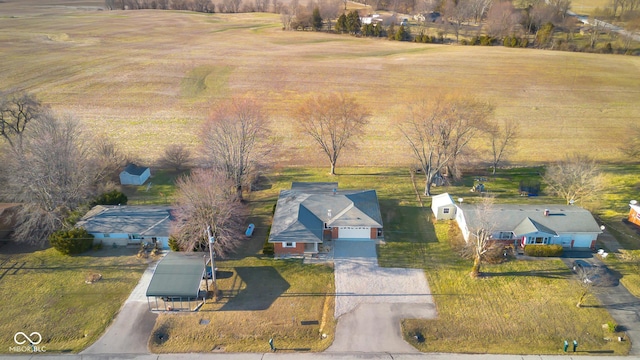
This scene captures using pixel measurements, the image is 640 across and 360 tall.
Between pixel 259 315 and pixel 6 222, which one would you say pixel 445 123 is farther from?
pixel 6 222

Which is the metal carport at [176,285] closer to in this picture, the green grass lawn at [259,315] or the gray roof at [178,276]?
the gray roof at [178,276]

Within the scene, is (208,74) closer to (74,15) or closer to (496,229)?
(496,229)

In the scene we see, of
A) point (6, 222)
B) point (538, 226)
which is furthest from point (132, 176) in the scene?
point (538, 226)

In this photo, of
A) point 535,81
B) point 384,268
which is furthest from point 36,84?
point 535,81

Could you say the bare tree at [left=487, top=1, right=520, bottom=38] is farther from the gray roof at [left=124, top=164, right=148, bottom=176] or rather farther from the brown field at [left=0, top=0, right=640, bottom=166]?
the gray roof at [left=124, top=164, right=148, bottom=176]

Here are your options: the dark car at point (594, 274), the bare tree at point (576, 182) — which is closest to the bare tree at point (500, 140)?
the bare tree at point (576, 182)
